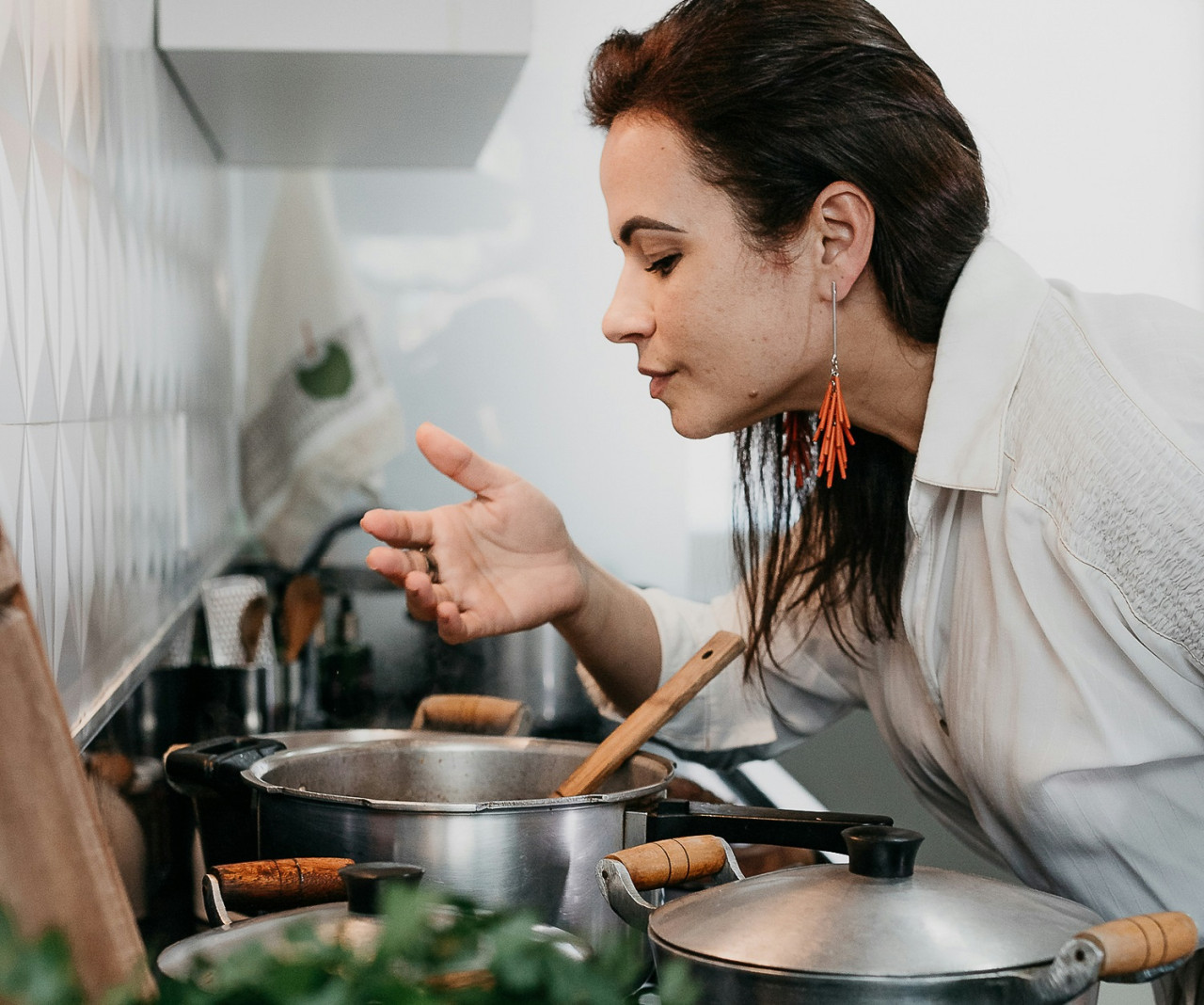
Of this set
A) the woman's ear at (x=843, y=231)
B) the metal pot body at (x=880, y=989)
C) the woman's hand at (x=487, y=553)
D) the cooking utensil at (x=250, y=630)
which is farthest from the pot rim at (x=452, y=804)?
the cooking utensil at (x=250, y=630)

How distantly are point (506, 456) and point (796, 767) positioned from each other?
769mm

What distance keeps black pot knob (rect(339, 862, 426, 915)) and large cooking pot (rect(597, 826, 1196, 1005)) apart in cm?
12

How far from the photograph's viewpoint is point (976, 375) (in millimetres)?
907

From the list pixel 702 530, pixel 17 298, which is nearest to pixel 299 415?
pixel 702 530

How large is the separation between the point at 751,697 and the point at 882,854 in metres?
0.70

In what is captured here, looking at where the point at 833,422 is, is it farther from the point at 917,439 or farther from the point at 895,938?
the point at 895,938

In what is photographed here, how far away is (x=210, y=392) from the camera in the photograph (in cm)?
183

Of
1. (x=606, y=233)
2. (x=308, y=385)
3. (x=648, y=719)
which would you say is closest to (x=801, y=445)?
(x=648, y=719)

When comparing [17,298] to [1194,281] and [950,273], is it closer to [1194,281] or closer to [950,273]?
[950,273]

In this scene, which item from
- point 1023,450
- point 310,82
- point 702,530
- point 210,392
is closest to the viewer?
point 1023,450

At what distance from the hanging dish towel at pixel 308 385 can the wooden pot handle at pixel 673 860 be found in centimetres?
157

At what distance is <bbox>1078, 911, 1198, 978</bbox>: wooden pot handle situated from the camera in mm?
499

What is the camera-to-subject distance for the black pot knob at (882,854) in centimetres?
57

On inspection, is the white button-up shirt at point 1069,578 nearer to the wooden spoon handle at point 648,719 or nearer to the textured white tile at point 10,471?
the wooden spoon handle at point 648,719
